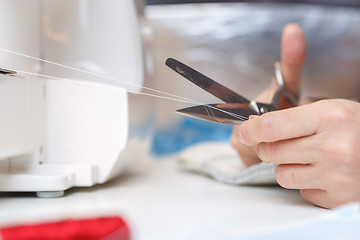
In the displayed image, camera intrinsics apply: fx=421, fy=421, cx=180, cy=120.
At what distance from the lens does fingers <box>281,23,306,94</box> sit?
50 cm

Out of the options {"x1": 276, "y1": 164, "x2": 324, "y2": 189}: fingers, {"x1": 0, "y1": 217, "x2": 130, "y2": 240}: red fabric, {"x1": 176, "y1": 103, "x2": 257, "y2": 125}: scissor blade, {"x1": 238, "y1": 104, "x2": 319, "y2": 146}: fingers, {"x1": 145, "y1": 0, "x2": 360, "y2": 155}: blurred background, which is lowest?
{"x1": 0, "y1": 217, "x2": 130, "y2": 240}: red fabric

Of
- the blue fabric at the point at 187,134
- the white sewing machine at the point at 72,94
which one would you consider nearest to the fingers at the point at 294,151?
the white sewing machine at the point at 72,94

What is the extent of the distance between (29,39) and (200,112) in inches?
6.8

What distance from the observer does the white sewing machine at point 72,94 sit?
14.7 inches

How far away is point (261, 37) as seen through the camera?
2.94 feet

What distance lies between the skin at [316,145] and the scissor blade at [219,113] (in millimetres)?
17

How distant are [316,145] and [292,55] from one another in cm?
21

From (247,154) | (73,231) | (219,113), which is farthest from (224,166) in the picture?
(73,231)

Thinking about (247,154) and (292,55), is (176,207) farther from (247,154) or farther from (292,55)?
(292,55)

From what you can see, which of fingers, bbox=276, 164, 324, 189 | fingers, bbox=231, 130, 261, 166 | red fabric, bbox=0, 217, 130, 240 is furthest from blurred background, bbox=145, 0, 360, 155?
red fabric, bbox=0, 217, 130, 240

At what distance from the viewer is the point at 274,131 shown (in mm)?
319

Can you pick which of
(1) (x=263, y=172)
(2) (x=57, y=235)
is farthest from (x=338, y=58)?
(2) (x=57, y=235)

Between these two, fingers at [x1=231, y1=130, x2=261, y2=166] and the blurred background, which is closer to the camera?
fingers at [x1=231, y1=130, x2=261, y2=166]

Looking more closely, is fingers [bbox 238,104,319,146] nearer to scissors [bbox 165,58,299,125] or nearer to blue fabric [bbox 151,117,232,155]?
scissors [bbox 165,58,299,125]
